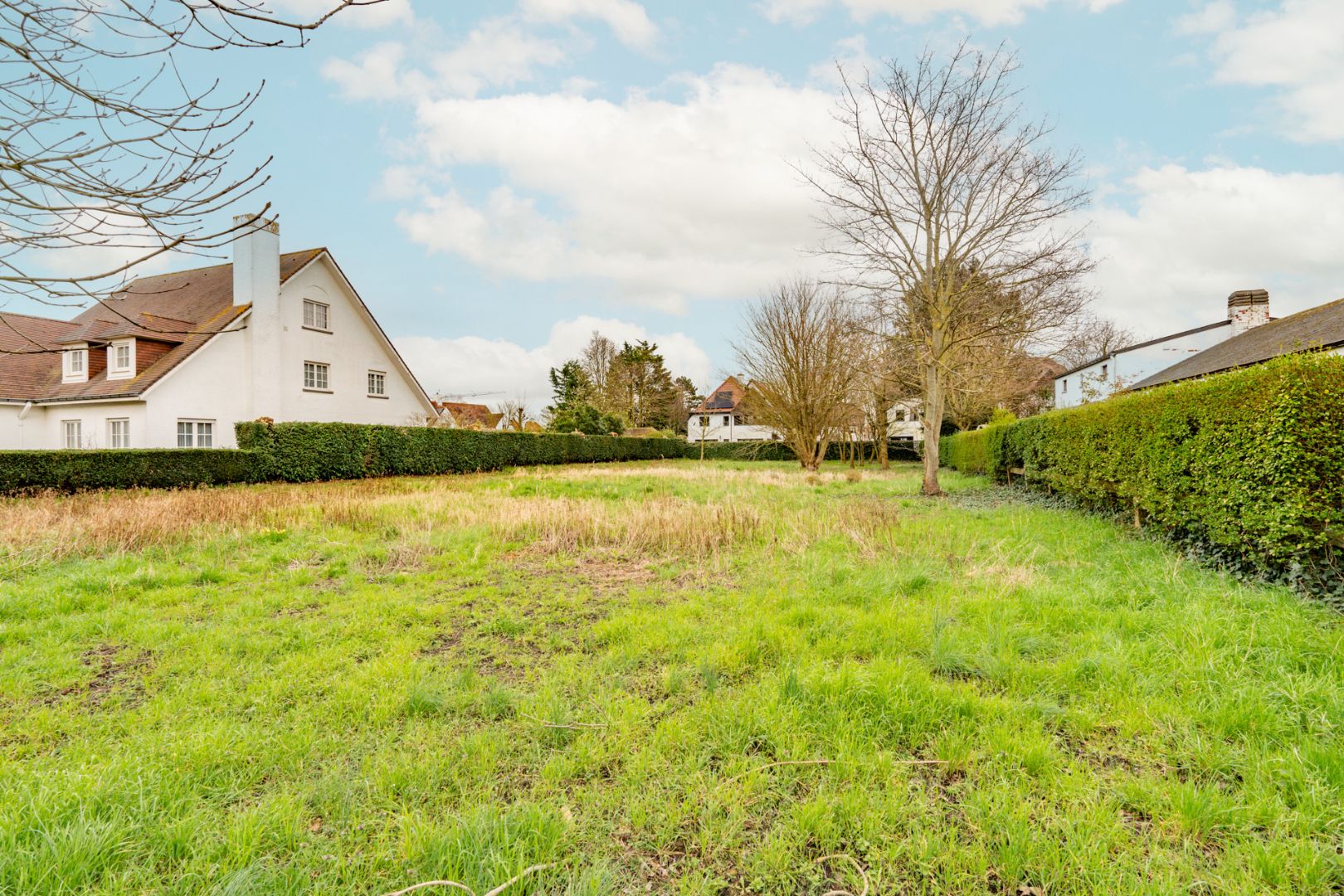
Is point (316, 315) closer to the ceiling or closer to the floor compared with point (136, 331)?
closer to the ceiling

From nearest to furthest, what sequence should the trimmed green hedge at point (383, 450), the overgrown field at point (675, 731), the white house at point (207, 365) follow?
the overgrown field at point (675, 731)
the trimmed green hedge at point (383, 450)
the white house at point (207, 365)

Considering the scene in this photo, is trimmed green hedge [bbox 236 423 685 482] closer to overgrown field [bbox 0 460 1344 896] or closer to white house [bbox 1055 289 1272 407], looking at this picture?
overgrown field [bbox 0 460 1344 896]

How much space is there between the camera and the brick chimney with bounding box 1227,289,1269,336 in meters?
21.9

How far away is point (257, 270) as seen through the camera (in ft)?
65.9

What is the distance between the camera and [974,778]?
7.86 ft

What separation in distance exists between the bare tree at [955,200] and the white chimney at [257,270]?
19083 millimetres

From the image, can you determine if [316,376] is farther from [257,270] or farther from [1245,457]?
[1245,457]

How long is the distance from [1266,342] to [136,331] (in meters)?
37.6

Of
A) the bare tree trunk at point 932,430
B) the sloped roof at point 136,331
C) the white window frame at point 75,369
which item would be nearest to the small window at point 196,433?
the sloped roof at point 136,331

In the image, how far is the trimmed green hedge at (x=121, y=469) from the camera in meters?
12.4

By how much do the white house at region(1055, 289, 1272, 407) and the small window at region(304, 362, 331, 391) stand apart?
29.1 meters

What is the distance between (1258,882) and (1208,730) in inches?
42.6

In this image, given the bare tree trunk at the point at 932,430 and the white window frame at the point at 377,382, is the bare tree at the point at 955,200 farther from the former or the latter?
the white window frame at the point at 377,382

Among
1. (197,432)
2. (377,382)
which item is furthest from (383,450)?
(377,382)
